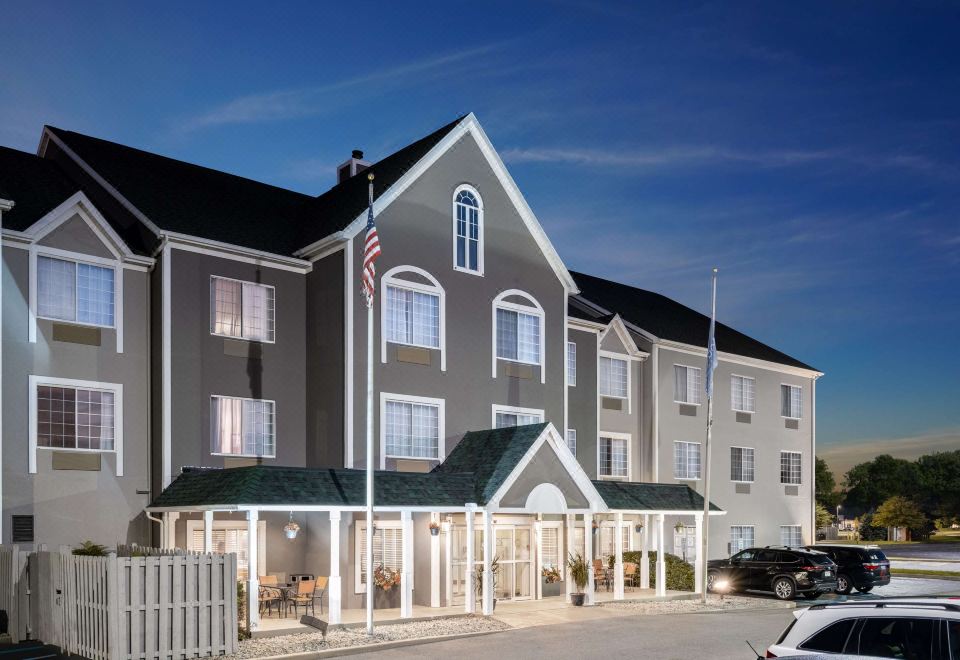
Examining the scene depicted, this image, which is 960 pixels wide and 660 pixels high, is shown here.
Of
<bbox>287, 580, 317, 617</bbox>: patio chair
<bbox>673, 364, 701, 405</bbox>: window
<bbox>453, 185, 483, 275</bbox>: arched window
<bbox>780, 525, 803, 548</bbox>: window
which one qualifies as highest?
<bbox>453, 185, 483, 275</bbox>: arched window

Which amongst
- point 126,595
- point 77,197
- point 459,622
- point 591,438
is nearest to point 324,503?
point 459,622

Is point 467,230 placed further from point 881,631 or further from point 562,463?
point 881,631

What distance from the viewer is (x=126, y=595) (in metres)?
17.4

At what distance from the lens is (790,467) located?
149 feet

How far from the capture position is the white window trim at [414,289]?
1112 inches

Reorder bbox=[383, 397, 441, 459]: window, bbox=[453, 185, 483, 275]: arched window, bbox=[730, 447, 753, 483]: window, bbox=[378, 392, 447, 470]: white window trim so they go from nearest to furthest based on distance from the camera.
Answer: bbox=[378, 392, 447, 470]: white window trim
bbox=[383, 397, 441, 459]: window
bbox=[453, 185, 483, 275]: arched window
bbox=[730, 447, 753, 483]: window

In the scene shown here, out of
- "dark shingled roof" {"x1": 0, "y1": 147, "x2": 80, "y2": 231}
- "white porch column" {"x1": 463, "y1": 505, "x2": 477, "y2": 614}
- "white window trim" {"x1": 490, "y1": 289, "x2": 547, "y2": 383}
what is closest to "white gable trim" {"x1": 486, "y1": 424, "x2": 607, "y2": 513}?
"white porch column" {"x1": 463, "y1": 505, "x2": 477, "y2": 614}

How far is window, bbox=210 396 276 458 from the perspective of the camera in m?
26.8

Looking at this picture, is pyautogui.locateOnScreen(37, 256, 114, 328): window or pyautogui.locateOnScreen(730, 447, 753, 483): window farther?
pyautogui.locateOnScreen(730, 447, 753, 483): window

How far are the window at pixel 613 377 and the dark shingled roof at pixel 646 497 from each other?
6565 mm

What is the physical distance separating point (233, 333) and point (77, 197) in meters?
5.27

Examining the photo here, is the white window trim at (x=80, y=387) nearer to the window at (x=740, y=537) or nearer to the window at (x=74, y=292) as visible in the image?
the window at (x=74, y=292)

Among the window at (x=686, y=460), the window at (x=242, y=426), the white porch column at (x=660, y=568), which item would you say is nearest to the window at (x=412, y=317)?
the window at (x=242, y=426)

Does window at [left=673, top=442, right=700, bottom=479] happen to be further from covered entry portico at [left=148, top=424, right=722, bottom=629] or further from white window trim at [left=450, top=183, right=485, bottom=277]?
white window trim at [left=450, top=183, right=485, bottom=277]
